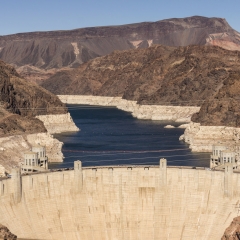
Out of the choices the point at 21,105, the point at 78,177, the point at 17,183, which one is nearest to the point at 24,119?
the point at 21,105

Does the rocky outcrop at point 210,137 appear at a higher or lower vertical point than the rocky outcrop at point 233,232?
higher

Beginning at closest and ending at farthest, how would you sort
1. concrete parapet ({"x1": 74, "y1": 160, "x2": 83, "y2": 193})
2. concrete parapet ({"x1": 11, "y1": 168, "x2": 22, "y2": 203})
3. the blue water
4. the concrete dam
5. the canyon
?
concrete parapet ({"x1": 11, "y1": 168, "x2": 22, "y2": 203})
the concrete dam
concrete parapet ({"x1": 74, "y1": 160, "x2": 83, "y2": 193})
the canyon
the blue water

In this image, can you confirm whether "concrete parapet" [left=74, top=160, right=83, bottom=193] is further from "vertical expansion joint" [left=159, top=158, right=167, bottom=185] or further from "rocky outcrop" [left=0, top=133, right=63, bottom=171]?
"rocky outcrop" [left=0, top=133, right=63, bottom=171]

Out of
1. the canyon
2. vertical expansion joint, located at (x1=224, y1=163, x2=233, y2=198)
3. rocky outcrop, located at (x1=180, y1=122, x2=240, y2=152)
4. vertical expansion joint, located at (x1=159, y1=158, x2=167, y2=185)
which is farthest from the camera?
rocky outcrop, located at (x1=180, y1=122, x2=240, y2=152)

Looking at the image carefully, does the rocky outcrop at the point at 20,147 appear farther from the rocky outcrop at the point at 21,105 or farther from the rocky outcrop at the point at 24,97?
the rocky outcrop at the point at 24,97

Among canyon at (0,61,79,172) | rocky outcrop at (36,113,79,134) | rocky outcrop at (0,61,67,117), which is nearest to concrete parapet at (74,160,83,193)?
canyon at (0,61,79,172)

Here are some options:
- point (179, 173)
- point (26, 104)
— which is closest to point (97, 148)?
point (26, 104)

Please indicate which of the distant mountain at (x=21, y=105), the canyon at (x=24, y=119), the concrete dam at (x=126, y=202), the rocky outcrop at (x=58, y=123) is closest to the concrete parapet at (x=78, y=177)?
the concrete dam at (x=126, y=202)
